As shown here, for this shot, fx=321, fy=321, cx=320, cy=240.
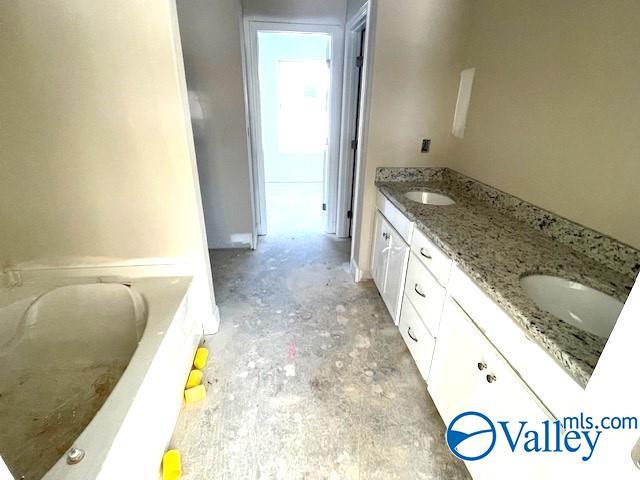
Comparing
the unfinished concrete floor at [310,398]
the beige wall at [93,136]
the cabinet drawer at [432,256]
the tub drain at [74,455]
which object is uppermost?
the beige wall at [93,136]

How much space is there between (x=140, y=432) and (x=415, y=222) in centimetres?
143

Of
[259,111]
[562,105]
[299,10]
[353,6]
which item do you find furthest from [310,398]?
[299,10]

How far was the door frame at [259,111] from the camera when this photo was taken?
2742mm

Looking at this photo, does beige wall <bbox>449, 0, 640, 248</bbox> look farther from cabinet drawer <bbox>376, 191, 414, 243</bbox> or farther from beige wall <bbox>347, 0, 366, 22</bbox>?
beige wall <bbox>347, 0, 366, 22</bbox>

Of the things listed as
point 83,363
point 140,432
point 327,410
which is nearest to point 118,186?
point 83,363

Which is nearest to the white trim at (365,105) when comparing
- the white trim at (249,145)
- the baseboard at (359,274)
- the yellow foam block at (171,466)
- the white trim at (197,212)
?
the baseboard at (359,274)

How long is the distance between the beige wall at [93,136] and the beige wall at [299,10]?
1.49 meters

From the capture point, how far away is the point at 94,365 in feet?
5.09

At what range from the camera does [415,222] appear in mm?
1634

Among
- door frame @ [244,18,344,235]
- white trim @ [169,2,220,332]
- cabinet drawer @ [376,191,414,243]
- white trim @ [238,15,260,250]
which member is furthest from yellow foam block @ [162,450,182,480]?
door frame @ [244,18,344,235]

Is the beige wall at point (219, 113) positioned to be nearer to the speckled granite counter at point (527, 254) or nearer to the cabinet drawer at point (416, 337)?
the speckled granite counter at point (527, 254)

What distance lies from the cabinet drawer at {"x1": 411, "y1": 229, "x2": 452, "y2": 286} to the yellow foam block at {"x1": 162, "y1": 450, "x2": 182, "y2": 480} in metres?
1.29

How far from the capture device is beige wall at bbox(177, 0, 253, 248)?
2465 mm

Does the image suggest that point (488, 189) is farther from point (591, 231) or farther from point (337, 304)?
point (337, 304)
